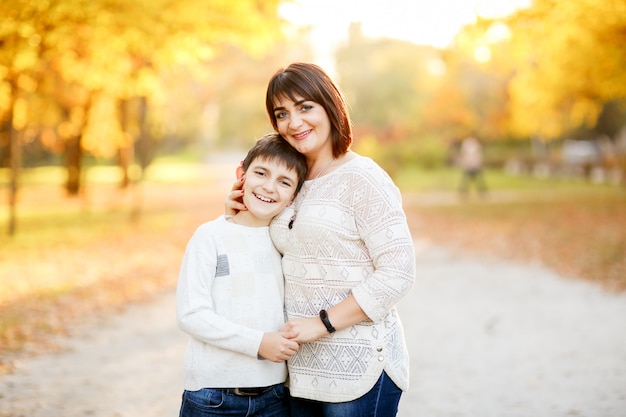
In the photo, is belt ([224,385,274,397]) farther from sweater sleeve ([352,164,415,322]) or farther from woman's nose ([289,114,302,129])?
woman's nose ([289,114,302,129])

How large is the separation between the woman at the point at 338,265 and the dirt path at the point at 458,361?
2344mm

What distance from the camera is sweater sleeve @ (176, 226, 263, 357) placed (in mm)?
2344

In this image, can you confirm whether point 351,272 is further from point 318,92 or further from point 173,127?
point 173,127

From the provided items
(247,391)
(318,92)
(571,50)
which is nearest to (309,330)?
(247,391)

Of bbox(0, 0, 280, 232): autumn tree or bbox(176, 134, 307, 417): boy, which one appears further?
bbox(0, 0, 280, 232): autumn tree

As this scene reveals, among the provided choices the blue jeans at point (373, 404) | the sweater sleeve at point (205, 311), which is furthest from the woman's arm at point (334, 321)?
the blue jeans at point (373, 404)

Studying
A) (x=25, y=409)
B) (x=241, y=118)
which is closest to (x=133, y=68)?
(x=25, y=409)

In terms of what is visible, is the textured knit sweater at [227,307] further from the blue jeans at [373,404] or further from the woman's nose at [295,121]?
the woman's nose at [295,121]

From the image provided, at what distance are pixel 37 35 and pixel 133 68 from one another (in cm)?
474

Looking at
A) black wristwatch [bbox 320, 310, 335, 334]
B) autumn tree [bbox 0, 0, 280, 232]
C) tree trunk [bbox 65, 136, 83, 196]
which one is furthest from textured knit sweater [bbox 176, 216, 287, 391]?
tree trunk [bbox 65, 136, 83, 196]

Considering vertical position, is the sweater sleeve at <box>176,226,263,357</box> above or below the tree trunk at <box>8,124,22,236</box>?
below

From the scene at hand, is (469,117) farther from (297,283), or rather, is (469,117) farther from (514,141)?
(297,283)

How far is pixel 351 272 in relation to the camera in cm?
236

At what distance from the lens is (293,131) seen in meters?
2.49
